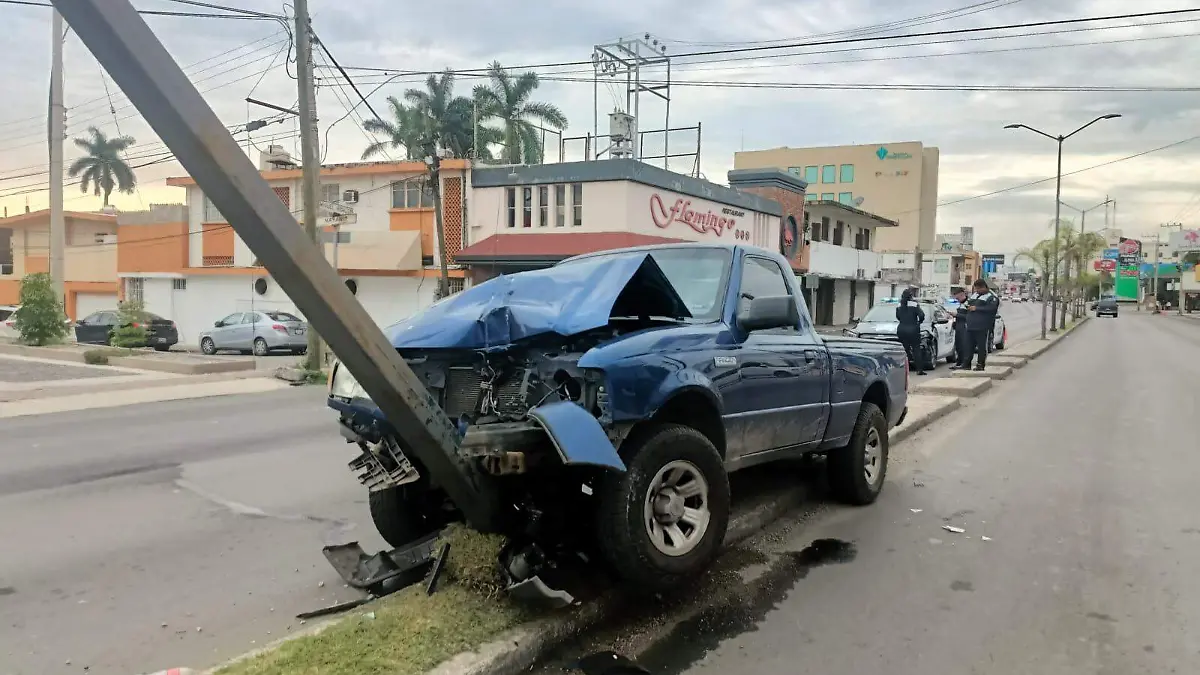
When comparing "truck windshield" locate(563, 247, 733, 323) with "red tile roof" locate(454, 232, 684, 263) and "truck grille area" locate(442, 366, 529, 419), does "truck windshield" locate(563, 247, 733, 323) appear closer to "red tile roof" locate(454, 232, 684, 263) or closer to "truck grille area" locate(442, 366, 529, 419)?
"truck grille area" locate(442, 366, 529, 419)

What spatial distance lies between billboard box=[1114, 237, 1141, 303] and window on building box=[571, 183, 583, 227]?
89149mm

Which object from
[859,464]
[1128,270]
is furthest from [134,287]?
[1128,270]

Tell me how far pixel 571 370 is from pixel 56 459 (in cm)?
712

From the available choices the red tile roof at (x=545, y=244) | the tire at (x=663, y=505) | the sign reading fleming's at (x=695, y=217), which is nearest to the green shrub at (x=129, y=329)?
the red tile roof at (x=545, y=244)

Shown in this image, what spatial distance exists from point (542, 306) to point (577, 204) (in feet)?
81.4

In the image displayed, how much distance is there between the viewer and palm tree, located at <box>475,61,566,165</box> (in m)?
41.6

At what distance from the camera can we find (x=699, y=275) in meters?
5.39

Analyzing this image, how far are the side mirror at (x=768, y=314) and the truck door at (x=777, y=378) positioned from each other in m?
0.26

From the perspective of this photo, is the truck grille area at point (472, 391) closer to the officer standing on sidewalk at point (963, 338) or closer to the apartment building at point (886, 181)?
the officer standing on sidewalk at point (963, 338)

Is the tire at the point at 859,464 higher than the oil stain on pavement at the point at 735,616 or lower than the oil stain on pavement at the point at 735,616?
higher

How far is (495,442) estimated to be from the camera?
11.8 ft

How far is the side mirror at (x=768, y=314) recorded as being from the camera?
185 inches

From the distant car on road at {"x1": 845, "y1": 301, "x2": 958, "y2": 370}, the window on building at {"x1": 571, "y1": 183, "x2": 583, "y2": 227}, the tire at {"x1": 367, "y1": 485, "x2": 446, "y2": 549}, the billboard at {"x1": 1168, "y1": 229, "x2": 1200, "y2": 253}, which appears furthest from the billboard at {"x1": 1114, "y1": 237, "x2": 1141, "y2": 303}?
the tire at {"x1": 367, "y1": 485, "x2": 446, "y2": 549}

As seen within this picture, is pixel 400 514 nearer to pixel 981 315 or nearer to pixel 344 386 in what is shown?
pixel 344 386
